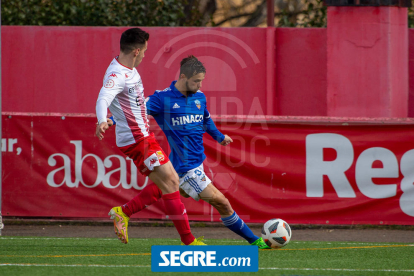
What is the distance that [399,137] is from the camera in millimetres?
9047

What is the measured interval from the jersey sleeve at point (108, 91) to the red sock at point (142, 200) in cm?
125

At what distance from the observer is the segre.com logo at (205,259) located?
536cm

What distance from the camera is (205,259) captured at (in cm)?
545

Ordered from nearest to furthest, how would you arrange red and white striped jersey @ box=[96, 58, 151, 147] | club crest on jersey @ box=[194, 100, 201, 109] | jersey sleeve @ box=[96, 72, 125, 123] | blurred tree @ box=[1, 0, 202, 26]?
jersey sleeve @ box=[96, 72, 125, 123], red and white striped jersey @ box=[96, 58, 151, 147], club crest on jersey @ box=[194, 100, 201, 109], blurred tree @ box=[1, 0, 202, 26]

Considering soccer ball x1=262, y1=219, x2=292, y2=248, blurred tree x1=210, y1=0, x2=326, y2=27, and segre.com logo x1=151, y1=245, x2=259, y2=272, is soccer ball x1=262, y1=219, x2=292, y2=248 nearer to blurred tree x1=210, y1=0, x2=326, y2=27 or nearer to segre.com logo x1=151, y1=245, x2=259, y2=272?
segre.com logo x1=151, y1=245, x2=259, y2=272

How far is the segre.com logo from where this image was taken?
5.36 metres

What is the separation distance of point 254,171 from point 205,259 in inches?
156

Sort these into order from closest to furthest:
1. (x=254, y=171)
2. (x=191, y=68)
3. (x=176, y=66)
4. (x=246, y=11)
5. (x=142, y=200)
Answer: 1. (x=191, y=68)
2. (x=142, y=200)
3. (x=254, y=171)
4. (x=176, y=66)
5. (x=246, y=11)

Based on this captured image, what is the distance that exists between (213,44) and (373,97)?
310 cm

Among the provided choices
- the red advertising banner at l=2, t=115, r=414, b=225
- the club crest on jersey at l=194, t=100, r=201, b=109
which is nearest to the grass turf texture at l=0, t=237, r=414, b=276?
the red advertising banner at l=2, t=115, r=414, b=225

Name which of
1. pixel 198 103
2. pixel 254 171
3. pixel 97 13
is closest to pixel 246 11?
pixel 97 13

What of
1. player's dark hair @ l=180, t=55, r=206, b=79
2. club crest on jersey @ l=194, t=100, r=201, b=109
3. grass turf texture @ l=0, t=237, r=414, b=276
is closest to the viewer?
grass turf texture @ l=0, t=237, r=414, b=276

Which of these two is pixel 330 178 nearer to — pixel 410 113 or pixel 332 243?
pixel 332 243

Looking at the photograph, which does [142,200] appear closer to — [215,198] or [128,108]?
[215,198]
